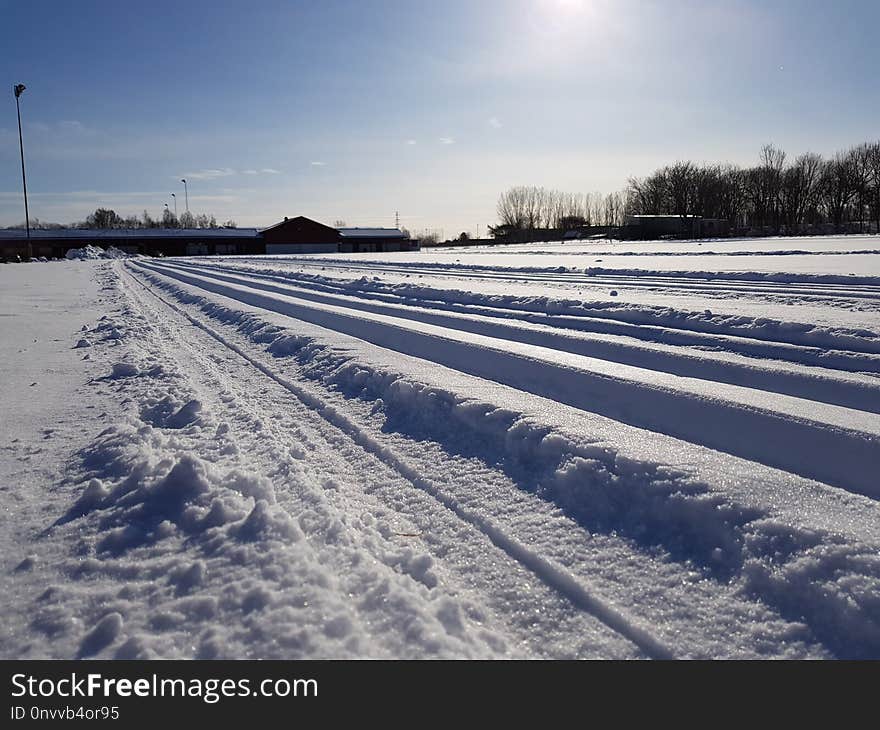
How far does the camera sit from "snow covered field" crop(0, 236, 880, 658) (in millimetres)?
2398

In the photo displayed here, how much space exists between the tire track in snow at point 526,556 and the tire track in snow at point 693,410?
1.67 metres

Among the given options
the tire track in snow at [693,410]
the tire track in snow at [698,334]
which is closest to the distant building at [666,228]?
the tire track in snow at [698,334]

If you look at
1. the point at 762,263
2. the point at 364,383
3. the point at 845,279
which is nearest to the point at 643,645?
the point at 364,383

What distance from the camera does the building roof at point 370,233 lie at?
8590cm

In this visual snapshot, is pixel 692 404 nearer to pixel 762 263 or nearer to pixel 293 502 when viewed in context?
pixel 293 502

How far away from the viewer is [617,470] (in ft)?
11.7

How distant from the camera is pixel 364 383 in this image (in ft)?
19.6

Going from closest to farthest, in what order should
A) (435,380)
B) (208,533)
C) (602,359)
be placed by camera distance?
(208,533), (435,380), (602,359)

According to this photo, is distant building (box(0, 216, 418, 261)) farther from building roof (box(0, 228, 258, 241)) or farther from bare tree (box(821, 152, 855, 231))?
bare tree (box(821, 152, 855, 231))

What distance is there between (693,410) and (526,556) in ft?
7.40

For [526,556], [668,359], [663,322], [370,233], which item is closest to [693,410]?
A: [668,359]

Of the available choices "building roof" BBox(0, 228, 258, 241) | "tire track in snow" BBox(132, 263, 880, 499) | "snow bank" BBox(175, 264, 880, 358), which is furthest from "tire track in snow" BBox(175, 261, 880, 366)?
"building roof" BBox(0, 228, 258, 241)
